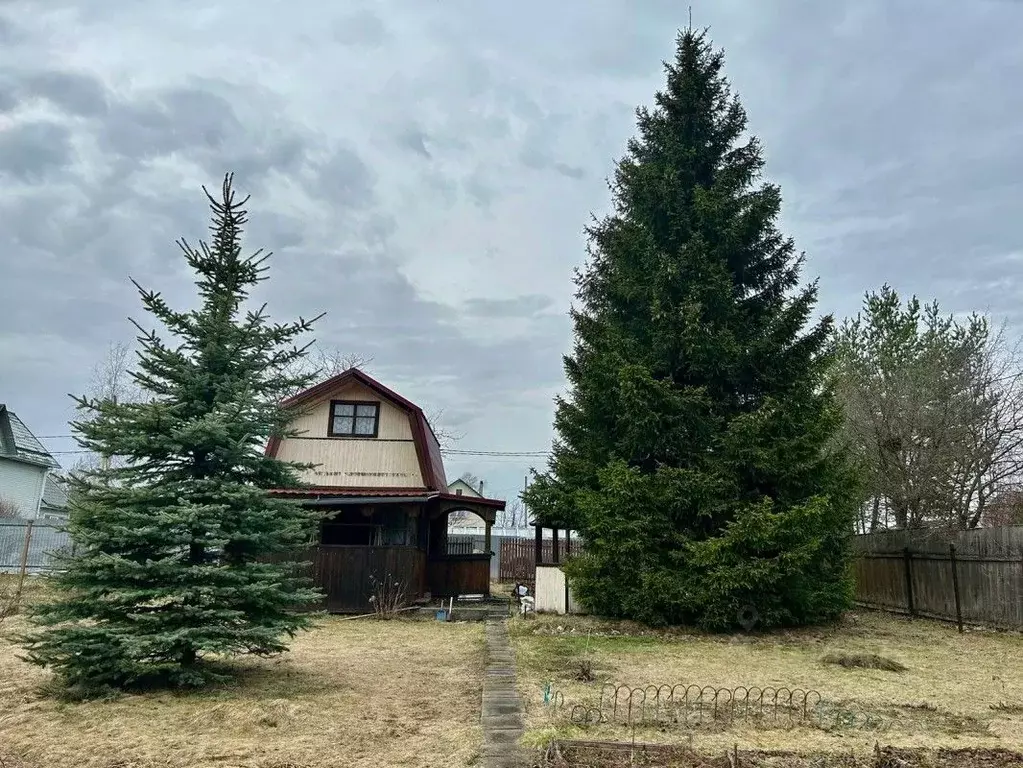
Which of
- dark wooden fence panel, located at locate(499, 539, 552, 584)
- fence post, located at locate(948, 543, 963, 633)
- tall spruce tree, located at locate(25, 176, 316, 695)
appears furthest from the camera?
dark wooden fence panel, located at locate(499, 539, 552, 584)

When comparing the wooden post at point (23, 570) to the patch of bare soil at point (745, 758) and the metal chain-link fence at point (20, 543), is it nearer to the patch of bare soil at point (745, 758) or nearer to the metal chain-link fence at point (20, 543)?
the metal chain-link fence at point (20, 543)

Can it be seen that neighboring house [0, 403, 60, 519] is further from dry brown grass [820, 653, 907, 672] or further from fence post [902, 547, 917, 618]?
fence post [902, 547, 917, 618]

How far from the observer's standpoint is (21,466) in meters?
26.4

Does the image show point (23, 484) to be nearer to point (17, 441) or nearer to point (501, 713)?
point (17, 441)

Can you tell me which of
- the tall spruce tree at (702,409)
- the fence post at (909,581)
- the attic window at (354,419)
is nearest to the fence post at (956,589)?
the fence post at (909,581)

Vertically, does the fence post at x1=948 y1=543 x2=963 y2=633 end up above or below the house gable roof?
below

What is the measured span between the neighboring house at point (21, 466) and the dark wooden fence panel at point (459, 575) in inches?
696

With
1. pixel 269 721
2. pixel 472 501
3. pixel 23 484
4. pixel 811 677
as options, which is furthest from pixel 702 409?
pixel 23 484

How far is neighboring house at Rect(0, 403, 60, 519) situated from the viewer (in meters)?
25.7

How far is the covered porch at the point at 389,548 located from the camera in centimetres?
1475

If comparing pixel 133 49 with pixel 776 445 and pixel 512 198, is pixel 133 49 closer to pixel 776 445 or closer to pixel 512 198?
pixel 512 198

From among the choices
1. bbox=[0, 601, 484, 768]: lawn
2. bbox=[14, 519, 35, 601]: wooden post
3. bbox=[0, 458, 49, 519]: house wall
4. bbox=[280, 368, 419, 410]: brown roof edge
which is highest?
bbox=[280, 368, 419, 410]: brown roof edge

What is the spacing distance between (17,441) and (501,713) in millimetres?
28035

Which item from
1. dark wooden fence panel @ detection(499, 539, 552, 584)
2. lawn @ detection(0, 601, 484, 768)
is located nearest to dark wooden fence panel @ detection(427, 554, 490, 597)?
dark wooden fence panel @ detection(499, 539, 552, 584)
